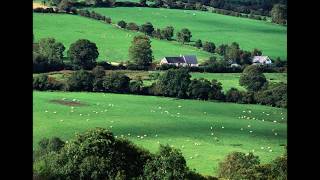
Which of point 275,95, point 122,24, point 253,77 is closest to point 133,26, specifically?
point 122,24

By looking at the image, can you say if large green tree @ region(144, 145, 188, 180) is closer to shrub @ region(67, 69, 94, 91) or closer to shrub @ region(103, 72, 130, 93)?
shrub @ region(103, 72, 130, 93)

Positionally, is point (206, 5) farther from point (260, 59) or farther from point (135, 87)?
point (135, 87)

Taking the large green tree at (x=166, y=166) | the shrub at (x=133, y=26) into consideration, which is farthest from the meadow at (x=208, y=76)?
the large green tree at (x=166, y=166)

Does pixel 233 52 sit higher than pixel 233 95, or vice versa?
pixel 233 52

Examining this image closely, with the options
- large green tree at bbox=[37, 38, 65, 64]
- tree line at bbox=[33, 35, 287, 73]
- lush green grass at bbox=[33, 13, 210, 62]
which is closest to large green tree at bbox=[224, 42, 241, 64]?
tree line at bbox=[33, 35, 287, 73]

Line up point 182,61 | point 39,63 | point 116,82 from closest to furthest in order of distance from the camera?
point 39,63, point 182,61, point 116,82
